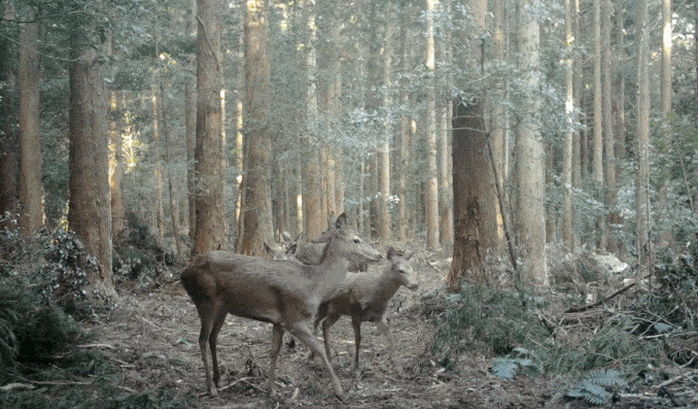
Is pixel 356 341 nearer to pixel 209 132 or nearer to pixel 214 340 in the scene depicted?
pixel 214 340

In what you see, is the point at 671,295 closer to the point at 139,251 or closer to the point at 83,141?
the point at 83,141

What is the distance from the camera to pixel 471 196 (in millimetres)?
12195

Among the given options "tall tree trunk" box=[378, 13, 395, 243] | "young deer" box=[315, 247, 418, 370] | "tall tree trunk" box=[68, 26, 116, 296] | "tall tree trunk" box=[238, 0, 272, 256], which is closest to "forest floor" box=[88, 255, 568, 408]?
"young deer" box=[315, 247, 418, 370]

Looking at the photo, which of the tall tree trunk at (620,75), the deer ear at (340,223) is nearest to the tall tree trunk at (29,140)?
the deer ear at (340,223)

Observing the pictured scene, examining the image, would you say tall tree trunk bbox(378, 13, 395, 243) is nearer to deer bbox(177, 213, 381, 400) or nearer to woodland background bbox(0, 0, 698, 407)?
woodland background bbox(0, 0, 698, 407)

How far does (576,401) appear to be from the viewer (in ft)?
21.0

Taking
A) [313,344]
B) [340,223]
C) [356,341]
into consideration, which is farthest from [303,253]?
[313,344]

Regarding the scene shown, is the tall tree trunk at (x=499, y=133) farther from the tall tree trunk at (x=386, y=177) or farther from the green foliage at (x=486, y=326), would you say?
the tall tree trunk at (x=386, y=177)

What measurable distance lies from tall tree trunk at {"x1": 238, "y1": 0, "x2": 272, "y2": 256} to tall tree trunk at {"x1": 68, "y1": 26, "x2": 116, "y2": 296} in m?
5.52

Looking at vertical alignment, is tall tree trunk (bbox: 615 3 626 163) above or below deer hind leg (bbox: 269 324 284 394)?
above

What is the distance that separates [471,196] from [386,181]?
1719 cm

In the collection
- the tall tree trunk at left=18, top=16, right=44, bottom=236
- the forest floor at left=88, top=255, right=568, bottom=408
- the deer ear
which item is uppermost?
the tall tree trunk at left=18, top=16, right=44, bottom=236

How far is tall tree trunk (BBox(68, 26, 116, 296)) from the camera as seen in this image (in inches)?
458

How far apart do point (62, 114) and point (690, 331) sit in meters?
16.2
